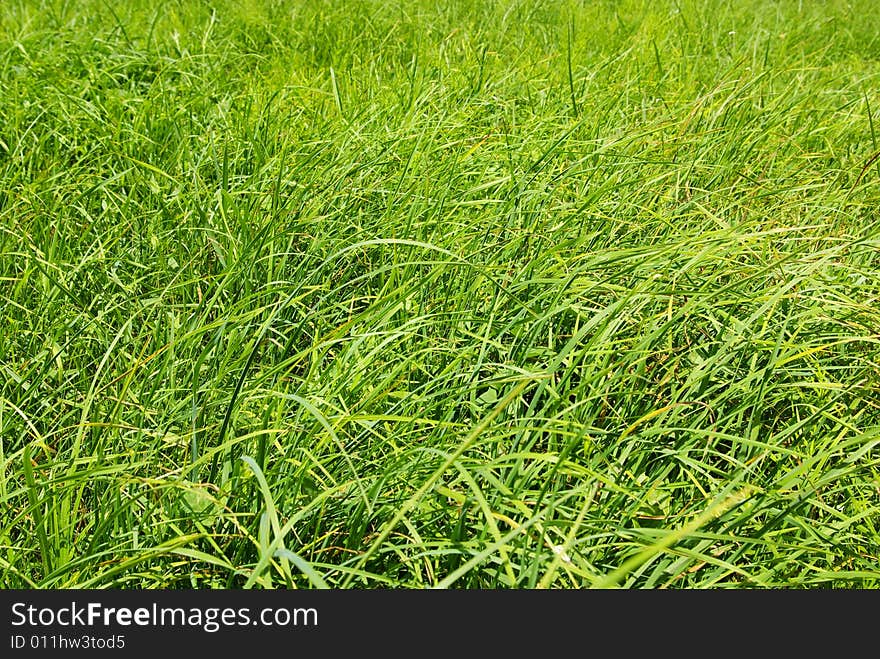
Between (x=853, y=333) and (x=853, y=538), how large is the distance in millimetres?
507

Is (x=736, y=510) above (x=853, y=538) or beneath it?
above

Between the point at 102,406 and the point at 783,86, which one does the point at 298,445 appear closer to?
the point at 102,406

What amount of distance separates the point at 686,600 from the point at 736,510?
0.18m

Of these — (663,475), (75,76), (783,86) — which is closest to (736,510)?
(663,475)

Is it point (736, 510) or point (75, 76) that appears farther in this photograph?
point (75, 76)

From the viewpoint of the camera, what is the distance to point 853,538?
152 cm

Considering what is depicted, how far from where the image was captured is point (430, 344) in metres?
1.79

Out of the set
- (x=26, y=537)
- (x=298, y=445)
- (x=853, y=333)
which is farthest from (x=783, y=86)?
(x=26, y=537)

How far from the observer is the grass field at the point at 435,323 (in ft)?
4.53

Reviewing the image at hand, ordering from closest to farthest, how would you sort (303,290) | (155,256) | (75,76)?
(303,290) → (155,256) → (75,76)

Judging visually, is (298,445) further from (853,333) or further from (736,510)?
(853,333)

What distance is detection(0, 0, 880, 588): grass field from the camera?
4.53ft

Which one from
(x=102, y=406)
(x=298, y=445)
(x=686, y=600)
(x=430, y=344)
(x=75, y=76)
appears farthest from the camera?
(x=75, y=76)

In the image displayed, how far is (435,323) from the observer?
1.71m
